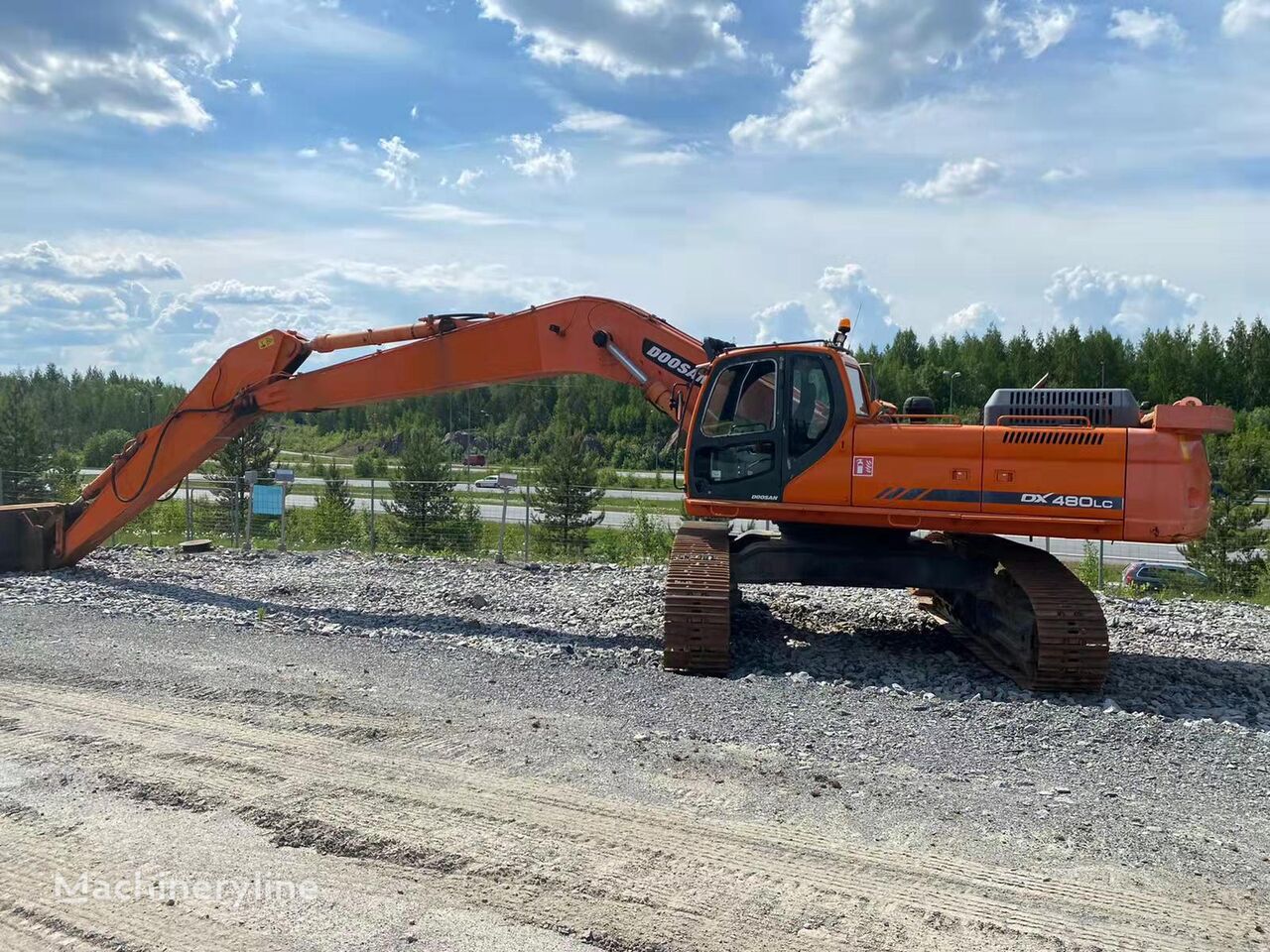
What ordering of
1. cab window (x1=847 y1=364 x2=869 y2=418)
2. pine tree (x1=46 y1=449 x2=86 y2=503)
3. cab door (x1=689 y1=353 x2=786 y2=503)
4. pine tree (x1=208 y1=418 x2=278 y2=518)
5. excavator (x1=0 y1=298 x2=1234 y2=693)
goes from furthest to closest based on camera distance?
pine tree (x1=208 y1=418 x2=278 y2=518), pine tree (x1=46 y1=449 x2=86 y2=503), cab door (x1=689 y1=353 x2=786 y2=503), cab window (x1=847 y1=364 x2=869 y2=418), excavator (x1=0 y1=298 x2=1234 y2=693)

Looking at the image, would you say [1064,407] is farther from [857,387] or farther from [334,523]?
[334,523]

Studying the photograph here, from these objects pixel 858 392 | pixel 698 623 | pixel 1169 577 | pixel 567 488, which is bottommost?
pixel 1169 577

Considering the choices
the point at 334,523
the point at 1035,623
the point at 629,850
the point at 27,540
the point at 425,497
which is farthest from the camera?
the point at 425,497

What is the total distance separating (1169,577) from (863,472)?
15339mm

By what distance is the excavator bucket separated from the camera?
45.7 feet

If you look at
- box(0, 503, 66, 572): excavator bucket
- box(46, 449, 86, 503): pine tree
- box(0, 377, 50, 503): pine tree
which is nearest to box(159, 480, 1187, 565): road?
box(46, 449, 86, 503): pine tree

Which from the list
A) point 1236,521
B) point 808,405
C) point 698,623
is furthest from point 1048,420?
point 1236,521

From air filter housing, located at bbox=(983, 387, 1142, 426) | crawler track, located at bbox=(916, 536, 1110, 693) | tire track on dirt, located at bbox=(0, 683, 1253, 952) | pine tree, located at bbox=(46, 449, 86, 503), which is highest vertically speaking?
air filter housing, located at bbox=(983, 387, 1142, 426)

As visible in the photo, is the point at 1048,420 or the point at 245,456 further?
the point at 245,456

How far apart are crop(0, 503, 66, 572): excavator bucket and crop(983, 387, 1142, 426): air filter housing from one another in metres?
12.3

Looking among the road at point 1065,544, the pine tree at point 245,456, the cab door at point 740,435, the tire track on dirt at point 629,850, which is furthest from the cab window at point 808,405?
the pine tree at point 245,456

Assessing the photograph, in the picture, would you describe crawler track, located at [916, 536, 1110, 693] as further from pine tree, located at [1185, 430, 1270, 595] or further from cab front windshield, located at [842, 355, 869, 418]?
pine tree, located at [1185, 430, 1270, 595]

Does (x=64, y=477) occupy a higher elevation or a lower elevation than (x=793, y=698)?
higher

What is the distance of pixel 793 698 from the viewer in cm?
775
